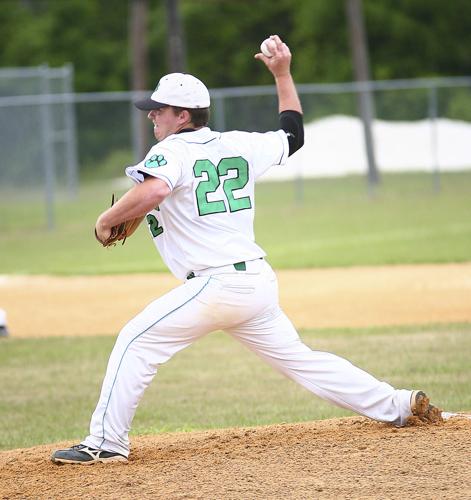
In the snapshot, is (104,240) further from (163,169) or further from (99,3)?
(99,3)

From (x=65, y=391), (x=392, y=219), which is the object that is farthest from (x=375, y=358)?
(x=392, y=219)

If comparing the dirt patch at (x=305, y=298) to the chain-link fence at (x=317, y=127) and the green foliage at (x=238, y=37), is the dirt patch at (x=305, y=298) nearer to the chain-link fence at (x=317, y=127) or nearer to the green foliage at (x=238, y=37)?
the chain-link fence at (x=317, y=127)

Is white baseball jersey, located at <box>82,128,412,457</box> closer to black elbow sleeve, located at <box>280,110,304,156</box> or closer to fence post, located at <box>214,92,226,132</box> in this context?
black elbow sleeve, located at <box>280,110,304,156</box>

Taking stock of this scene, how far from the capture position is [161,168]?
5.00 metres

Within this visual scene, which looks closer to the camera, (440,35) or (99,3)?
(440,35)

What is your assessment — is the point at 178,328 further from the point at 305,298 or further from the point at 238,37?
the point at 238,37

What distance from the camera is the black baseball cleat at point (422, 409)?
220 inches

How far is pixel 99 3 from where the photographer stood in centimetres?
5038

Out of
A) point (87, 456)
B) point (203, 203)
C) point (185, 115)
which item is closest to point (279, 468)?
point (87, 456)

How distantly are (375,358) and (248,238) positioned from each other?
13.4ft

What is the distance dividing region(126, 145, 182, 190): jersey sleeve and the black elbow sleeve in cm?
84

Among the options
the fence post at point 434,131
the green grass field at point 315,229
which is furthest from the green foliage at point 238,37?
the fence post at point 434,131

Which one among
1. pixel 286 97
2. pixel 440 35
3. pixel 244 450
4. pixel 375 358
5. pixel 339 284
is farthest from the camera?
pixel 440 35

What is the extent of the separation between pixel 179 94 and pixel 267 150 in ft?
1.87
